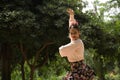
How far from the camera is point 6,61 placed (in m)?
15.0

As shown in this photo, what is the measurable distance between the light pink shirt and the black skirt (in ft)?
0.27

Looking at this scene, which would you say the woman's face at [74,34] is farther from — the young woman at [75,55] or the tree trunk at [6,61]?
the tree trunk at [6,61]

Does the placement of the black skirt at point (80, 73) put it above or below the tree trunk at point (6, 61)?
above

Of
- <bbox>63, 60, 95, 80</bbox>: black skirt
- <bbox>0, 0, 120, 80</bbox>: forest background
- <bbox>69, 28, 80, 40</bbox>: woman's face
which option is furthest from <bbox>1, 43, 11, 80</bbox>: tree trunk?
<bbox>69, 28, 80, 40</bbox>: woman's face

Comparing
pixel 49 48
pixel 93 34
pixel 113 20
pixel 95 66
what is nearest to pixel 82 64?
pixel 93 34

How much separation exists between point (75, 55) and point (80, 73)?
0.82 ft

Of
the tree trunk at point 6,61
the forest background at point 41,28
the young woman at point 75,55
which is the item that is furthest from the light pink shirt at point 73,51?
the tree trunk at point 6,61

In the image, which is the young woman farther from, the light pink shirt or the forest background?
the forest background

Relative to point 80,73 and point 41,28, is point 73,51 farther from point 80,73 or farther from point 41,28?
point 41,28

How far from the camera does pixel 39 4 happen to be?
14.4 meters

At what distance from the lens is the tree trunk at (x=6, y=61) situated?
49.0ft

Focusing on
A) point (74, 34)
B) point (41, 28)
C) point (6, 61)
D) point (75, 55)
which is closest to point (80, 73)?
point (75, 55)

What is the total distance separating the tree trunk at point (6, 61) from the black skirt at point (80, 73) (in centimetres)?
1029

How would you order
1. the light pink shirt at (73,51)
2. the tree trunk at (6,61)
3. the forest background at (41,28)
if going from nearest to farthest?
the light pink shirt at (73,51), the forest background at (41,28), the tree trunk at (6,61)
